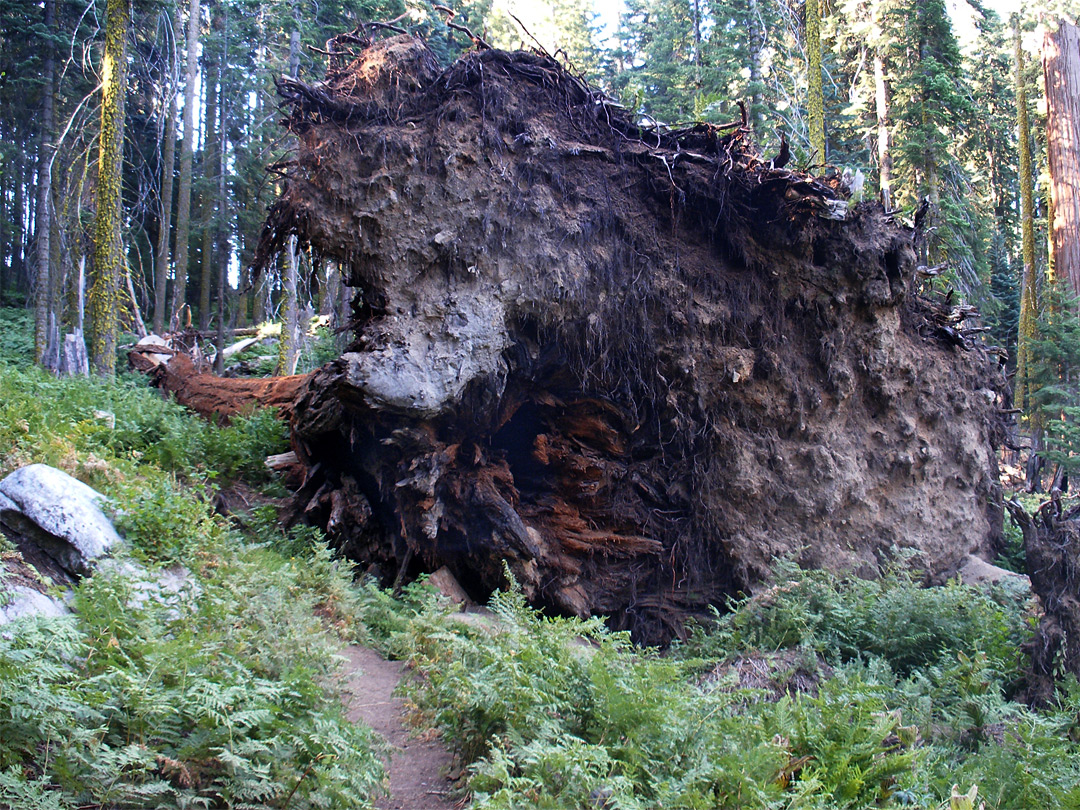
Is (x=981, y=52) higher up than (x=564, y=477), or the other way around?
(x=981, y=52)

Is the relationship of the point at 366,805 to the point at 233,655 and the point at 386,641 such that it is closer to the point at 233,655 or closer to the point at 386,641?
the point at 233,655

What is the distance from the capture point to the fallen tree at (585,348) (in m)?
7.02

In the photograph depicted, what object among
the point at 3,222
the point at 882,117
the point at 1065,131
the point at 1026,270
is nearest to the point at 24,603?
the point at 1065,131

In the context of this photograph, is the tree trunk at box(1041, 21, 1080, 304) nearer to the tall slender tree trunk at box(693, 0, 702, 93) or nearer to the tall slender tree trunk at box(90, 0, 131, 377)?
the tall slender tree trunk at box(693, 0, 702, 93)

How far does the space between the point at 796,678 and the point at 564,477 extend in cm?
324

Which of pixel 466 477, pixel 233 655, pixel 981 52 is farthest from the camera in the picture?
pixel 981 52

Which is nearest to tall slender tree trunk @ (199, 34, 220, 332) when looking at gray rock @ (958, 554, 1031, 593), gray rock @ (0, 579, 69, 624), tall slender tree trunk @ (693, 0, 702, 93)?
tall slender tree trunk @ (693, 0, 702, 93)

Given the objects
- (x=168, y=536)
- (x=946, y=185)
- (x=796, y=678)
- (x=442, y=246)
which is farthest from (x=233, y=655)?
(x=946, y=185)

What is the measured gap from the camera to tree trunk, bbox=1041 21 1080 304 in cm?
1583

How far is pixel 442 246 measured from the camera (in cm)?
711

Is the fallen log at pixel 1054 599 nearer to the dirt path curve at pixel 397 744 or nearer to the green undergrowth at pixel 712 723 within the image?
the green undergrowth at pixel 712 723

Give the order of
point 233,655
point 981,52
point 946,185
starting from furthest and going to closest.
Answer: point 981,52, point 946,185, point 233,655

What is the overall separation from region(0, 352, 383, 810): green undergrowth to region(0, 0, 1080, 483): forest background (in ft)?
10.9

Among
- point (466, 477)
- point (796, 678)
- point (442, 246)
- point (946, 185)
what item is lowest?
point (796, 678)
